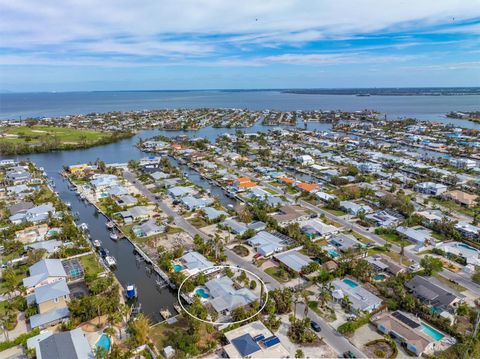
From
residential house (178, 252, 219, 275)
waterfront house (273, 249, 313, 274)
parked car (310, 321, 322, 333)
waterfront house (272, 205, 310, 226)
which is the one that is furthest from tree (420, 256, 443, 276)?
residential house (178, 252, 219, 275)

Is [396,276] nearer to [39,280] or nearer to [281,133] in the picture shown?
[39,280]

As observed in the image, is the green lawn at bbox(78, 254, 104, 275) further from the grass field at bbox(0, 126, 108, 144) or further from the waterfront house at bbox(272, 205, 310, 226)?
the grass field at bbox(0, 126, 108, 144)

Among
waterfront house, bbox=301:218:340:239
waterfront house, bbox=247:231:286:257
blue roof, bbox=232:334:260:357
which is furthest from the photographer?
waterfront house, bbox=301:218:340:239

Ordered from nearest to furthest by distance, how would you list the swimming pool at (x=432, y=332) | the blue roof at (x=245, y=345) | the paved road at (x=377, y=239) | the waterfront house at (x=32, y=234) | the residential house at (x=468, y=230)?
the blue roof at (x=245, y=345) → the swimming pool at (x=432, y=332) → the paved road at (x=377, y=239) → the residential house at (x=468, y=230) → the waterfront house at (x=32, y=234)

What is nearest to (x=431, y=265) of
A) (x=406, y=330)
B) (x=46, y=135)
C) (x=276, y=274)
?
(x=406, y=330)

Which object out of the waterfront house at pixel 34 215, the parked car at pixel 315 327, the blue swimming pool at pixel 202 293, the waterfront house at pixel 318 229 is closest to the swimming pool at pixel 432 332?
the parked car at pixel 315 327

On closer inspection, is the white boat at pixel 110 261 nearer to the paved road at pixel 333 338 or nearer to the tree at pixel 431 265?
the paved road at pixel 333 338
